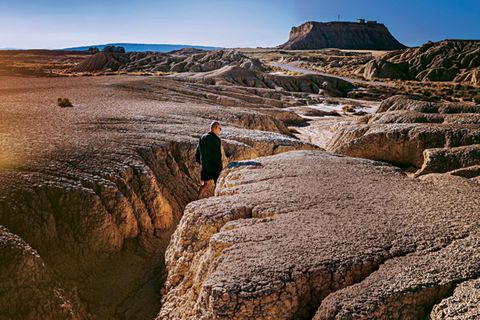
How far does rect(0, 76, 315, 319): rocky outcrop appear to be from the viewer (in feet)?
20.7

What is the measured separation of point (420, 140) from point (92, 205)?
9439 mm

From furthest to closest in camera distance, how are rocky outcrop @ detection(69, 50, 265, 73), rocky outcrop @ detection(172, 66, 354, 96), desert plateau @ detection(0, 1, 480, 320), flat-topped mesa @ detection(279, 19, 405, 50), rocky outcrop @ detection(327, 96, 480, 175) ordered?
flat-topped mesa @ detection(279, 19, 405, 50) → rocky outcrop @ detection(69, 50, 265, 73) → rocky outcrop @ detection(172, 66, 354, 96) → rocky outcrop @ detection(327, 96, 480, 175) → desert plateau @ detection(0, 1, 480, 320)

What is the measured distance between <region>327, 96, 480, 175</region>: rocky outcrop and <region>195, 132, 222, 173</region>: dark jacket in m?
5.14

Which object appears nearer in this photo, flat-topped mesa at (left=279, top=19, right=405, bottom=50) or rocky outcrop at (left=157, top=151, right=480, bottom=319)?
rocky outcrop at (left=157, top=151, right=480, bottom=319)

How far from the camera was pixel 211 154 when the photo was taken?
8727 mm

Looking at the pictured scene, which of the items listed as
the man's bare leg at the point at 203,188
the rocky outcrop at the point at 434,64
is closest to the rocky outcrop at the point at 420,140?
the man's bare leg at the point at 203,188

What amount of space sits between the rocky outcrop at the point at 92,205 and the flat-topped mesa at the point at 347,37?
145 meters

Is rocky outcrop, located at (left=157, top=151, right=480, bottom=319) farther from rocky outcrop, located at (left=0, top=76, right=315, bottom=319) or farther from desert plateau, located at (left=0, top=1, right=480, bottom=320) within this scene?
rocky outcrop, located at (left=0, top=76, right=315, bottom=319)

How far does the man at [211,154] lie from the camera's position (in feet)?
28.2

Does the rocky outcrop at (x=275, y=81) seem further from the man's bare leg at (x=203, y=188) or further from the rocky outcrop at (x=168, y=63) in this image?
the man's bare leg at (x=203, y=188)

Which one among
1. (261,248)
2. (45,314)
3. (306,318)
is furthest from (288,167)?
(45,314)

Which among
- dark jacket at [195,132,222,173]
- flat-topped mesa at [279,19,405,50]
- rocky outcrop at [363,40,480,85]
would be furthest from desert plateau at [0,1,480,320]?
flat-topped mesa at [279,19,405,50]

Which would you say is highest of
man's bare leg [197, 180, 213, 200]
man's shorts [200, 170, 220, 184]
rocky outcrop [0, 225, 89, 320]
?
man's shorts [200, 170, 220, 184]

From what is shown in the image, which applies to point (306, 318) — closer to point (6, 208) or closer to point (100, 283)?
point (100, 283)
